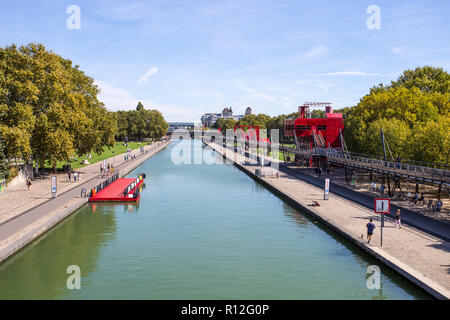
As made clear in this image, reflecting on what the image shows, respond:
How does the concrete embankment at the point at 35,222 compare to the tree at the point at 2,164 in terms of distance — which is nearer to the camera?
the concrete embankment at the point at 35,222

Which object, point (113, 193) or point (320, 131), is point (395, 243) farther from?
point (320, 131)

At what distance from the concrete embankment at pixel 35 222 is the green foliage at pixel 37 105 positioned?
8700 mm

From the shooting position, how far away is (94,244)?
83.6ft

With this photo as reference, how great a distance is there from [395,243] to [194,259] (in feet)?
36.9

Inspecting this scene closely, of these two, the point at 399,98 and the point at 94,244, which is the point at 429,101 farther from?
the point at 94,244

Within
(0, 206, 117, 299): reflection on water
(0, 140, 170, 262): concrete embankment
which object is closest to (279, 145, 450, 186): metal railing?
(0, 206, 117, 299): reflection on water

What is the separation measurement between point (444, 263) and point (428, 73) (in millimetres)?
64391

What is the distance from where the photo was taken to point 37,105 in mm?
46938

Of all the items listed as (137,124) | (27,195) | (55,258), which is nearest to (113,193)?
(27,195)

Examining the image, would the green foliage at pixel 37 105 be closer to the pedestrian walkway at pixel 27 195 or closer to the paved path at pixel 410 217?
the pedestrian walkway at pixel 27 195

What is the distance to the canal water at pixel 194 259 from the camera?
17938 millimetres

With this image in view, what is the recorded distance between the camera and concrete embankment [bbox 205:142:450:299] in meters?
17.3

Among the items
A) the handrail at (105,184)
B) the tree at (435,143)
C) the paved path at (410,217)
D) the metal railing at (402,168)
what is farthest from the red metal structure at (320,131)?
the handrail at (105,184)
